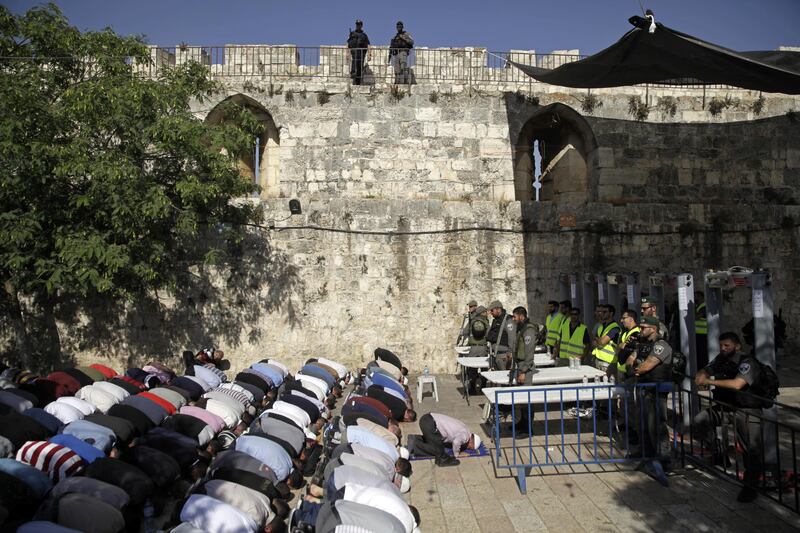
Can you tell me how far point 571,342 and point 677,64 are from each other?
4.61 metres

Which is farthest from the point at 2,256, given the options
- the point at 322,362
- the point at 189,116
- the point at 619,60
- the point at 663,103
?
the point at 663,103

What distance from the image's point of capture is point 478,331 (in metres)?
10.9

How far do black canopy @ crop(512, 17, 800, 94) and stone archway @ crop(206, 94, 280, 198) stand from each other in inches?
258

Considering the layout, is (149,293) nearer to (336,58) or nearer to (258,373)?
(258,373)

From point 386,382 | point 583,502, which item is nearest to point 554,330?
point 386,382

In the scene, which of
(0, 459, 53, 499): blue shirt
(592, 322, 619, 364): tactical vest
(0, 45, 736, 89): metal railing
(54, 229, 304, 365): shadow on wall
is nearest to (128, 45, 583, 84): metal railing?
(0, 45, 736, 89): metal railing

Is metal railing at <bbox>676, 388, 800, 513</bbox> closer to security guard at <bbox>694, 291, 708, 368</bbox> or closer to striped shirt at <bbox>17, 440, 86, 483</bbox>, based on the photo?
security guard at <bbox>694, 291, 708, 368</bbox>

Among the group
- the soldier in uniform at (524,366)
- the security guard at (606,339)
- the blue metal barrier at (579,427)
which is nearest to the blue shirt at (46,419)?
the blue metal barrier at (579,427)

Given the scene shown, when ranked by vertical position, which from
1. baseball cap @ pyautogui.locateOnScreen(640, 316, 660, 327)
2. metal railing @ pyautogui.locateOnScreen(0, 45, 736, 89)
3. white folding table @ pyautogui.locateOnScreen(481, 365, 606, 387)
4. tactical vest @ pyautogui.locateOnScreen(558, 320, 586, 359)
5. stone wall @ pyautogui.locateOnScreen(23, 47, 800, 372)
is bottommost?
white folding table @ pyautogui.locateOnScreen(481, 365, 606, 387)

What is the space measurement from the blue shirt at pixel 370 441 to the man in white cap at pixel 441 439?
82 cm

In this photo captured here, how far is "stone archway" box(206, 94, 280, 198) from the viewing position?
13195mm

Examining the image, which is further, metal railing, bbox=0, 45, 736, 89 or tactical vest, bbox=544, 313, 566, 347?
metal railing, bbox=0, 45, 736, 89

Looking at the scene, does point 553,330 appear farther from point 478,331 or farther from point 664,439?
point 664,439

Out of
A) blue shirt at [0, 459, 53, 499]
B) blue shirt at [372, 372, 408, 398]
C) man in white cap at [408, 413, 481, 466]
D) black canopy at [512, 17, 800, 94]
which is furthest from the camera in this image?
blue shirt at [372, 372, 408, 398]
